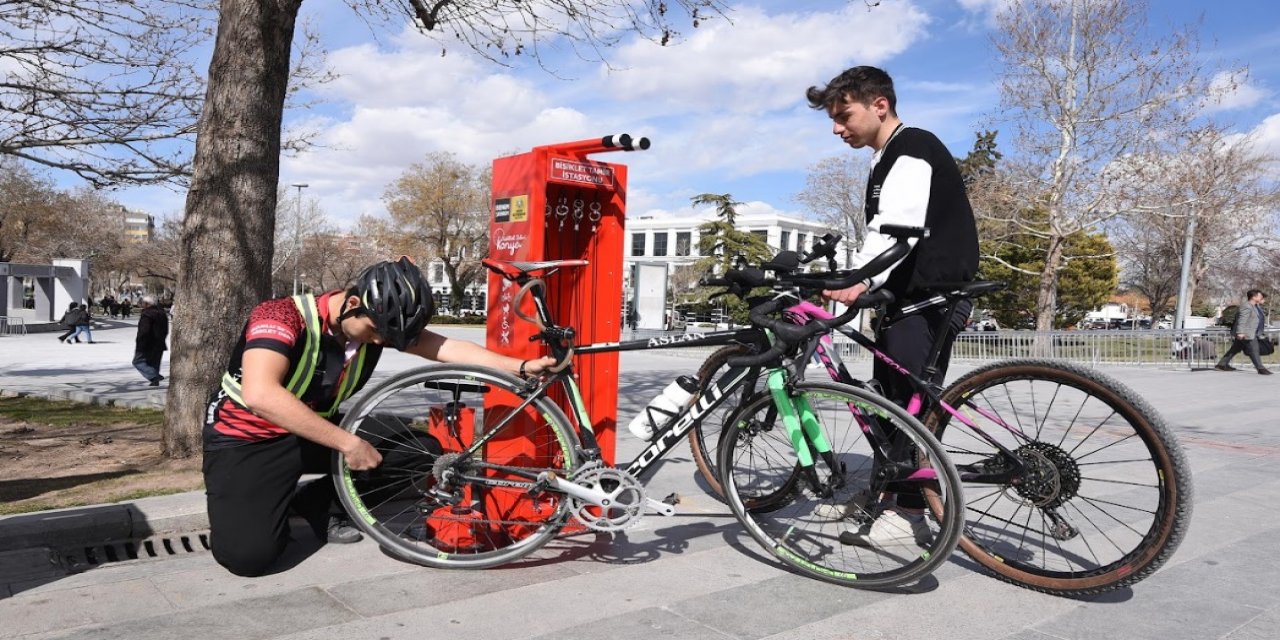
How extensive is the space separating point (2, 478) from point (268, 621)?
3572 mm

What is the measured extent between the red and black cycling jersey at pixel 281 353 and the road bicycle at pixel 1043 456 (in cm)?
164

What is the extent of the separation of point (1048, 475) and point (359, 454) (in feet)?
8.83

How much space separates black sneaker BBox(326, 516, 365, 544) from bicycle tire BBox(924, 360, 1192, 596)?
259 centimetres

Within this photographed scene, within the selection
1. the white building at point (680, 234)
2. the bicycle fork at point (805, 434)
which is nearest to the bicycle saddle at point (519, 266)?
the bicycle fork at point (805, 434)

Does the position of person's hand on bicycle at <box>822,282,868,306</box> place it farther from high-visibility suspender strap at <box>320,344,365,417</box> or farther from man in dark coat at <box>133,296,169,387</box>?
man in dark coat at <box>133,296,169,387</box>

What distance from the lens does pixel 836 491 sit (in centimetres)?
353

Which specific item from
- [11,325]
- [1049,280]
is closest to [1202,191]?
[1049,280]

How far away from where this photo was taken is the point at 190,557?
12.3ft

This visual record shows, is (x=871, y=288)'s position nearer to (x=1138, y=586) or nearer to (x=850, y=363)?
(x=850, y=363)

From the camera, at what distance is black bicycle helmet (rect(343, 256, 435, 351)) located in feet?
10.9

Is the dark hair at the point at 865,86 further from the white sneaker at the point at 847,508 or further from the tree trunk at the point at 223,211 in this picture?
the tree trunk at the point at 223,211

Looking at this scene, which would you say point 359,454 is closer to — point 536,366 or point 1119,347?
point 536,366

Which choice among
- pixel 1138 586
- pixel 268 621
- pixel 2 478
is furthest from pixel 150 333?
pixel 1138 586

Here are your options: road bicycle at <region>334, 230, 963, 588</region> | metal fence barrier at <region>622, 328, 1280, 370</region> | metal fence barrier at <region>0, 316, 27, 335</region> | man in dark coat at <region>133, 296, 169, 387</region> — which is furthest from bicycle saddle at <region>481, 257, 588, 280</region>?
metal fence barrier at <region>0, 316, 27, 335</region>
